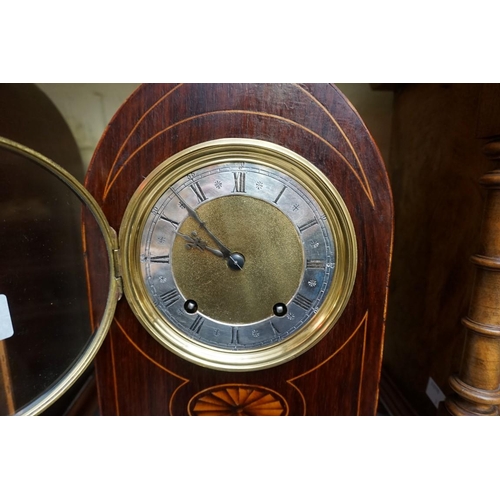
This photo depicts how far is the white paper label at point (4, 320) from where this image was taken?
2.11 ft

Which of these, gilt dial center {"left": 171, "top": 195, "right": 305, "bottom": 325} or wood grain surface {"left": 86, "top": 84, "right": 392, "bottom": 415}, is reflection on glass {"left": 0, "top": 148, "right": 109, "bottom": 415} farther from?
gilt dial center {"left": 171, "top": 195, "right": 305, "bottom": 325}

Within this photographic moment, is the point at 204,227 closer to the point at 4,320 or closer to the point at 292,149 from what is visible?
the point at 292,149

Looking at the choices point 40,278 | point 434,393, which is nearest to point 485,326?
point 434,393

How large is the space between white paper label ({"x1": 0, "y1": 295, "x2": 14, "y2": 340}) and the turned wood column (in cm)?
99

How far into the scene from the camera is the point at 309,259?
2.26 feet

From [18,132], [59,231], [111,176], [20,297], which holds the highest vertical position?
[18,132]

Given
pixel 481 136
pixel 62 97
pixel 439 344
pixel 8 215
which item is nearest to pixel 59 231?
pixel 8 215

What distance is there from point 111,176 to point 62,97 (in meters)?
0.70

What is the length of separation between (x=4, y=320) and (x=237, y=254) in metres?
0.49

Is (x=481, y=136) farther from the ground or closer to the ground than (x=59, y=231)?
farther from the ground

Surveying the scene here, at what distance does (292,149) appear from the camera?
66 centimetres

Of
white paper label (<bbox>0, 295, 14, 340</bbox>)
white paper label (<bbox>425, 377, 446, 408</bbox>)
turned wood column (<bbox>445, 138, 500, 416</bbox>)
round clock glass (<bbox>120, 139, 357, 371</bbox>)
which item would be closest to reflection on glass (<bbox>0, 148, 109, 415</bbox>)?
white paper label (<bbox>0, 295, 14, 340</bbox>)

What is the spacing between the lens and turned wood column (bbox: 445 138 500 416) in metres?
0.67

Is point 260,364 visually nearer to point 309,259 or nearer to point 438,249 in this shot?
point 309,259
